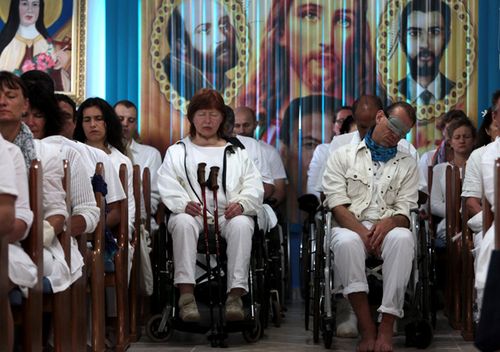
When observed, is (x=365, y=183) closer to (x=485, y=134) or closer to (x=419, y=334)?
(x=419, y=334)

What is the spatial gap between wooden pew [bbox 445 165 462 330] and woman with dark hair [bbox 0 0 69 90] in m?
3.29

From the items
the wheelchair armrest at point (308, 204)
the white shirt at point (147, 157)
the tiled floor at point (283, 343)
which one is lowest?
the tiled floor at point (283, 343)

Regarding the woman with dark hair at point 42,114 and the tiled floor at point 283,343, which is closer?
the woman with dark hair at point 42,114

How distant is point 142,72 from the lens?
7895 millimetres

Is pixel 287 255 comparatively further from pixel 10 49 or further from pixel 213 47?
pixel 10 49

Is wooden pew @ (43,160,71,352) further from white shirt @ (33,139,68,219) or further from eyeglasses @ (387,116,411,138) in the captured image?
eyeglasses @ (387,116,411,138)

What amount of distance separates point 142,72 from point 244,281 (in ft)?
9.49

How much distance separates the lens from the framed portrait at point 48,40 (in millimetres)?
7926

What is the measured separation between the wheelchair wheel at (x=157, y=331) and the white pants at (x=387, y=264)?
38.0 inches

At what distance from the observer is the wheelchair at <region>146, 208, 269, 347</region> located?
543 centimetres

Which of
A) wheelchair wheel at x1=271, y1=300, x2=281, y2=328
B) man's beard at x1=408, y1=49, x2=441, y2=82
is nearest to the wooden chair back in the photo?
wheelchair wheel at x1=271, y1=300, x2=281, y2=328

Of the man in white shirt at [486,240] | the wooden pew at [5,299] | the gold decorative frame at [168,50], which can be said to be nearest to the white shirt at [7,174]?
the wooden pew at [5,299]

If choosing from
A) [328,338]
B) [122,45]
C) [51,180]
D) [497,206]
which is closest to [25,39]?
[122,45]

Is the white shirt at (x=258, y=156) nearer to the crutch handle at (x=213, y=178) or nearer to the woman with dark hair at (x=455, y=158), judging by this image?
the woman with dark hair at (x=455, y=158)
